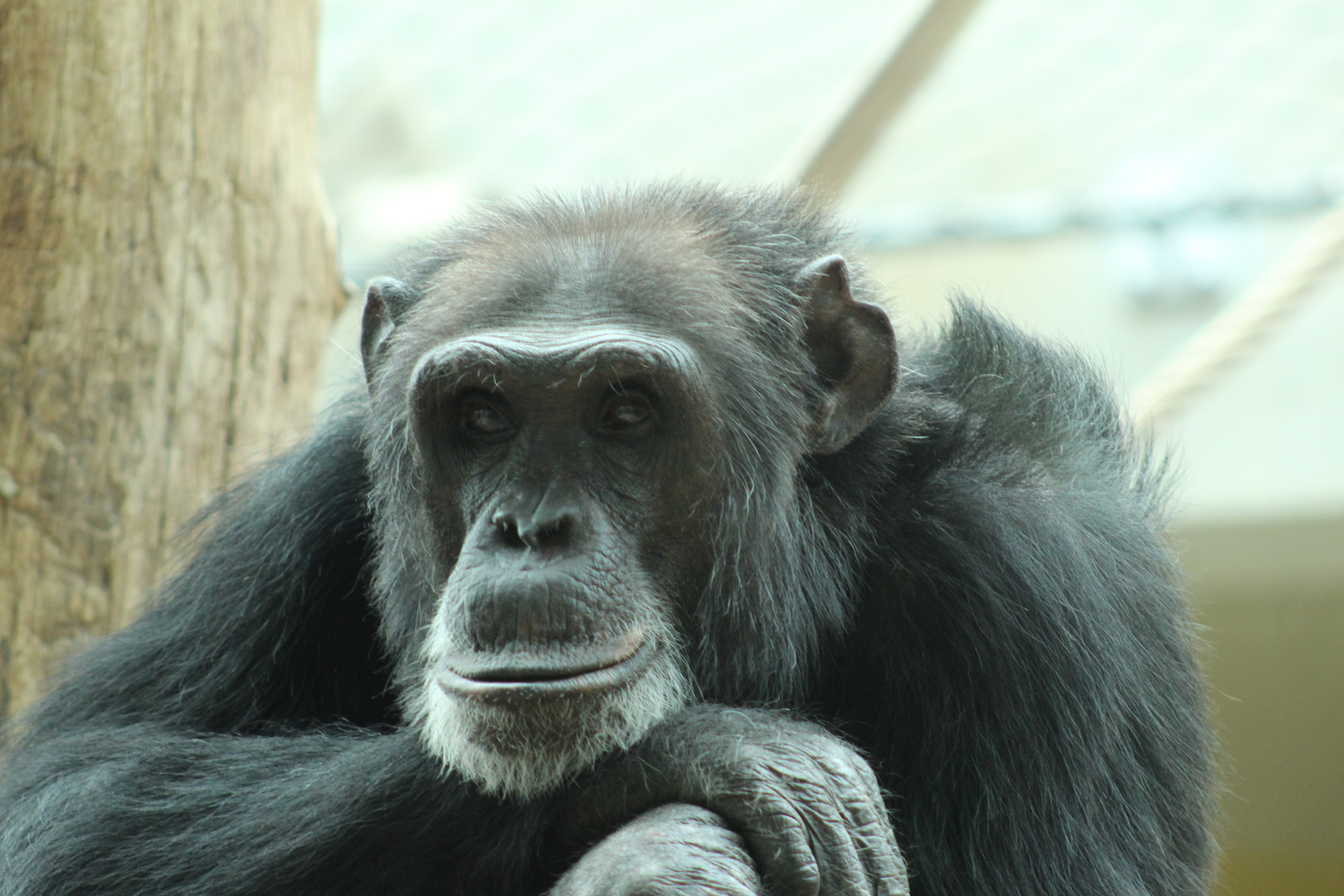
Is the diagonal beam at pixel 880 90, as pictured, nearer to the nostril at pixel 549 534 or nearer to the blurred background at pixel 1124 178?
the blurred background at pixel 1124 178

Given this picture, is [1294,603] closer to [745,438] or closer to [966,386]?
[966,386]

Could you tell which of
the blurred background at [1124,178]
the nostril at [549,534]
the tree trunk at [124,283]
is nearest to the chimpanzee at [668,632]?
the nostril at [549,534]

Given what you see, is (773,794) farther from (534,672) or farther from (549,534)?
(549,534)

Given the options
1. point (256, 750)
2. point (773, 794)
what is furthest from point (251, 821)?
point (773, 794)

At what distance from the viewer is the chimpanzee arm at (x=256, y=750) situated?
278 cm

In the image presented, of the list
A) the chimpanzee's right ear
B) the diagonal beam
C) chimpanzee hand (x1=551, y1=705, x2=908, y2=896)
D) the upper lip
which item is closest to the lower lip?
the upper lip

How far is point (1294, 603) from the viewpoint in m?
8.60

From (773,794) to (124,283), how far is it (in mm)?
2345

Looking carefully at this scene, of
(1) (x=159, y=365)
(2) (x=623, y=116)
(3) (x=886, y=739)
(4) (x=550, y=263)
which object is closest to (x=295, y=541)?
(1) (x=159, y=365)

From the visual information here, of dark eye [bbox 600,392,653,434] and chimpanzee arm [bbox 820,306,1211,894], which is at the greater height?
dark eye [bbox 600,392,653,434]

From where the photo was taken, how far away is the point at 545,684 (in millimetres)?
2611

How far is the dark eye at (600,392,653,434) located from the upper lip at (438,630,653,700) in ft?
1.45

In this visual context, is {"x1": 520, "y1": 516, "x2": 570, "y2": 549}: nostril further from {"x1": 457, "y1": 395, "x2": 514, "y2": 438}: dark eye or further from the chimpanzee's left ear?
the chimpanzee's left ear

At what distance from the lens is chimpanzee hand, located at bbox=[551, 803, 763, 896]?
2301 millimetres
